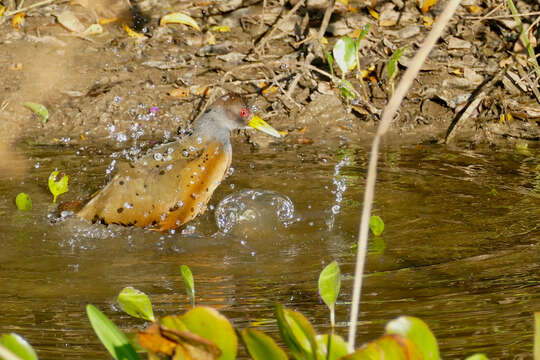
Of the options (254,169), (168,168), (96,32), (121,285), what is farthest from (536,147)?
(96,32)

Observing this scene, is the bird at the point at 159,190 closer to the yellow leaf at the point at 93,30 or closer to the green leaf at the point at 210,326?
the green leaf at the point at 210,326

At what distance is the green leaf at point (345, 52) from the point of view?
18.8 feet

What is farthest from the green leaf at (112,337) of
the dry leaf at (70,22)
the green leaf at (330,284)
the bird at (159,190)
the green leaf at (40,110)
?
the dry leaf at (70,22)

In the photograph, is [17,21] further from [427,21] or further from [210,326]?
[210,326]

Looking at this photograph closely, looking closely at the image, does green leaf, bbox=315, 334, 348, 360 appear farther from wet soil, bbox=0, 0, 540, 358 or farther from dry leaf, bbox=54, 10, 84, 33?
dry leaf, bbox=54, 10, 84, 33

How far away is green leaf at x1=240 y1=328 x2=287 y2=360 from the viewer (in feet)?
6.45

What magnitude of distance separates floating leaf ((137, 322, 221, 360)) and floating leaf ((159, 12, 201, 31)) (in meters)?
6.21

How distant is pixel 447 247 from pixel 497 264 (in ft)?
1.30

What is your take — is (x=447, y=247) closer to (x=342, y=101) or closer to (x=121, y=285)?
(x=121, y=285)

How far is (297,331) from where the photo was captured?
6.57ft

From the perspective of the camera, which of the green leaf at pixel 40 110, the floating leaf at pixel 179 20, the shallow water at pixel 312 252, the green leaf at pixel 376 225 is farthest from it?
the floating leaf at pixel 179 20

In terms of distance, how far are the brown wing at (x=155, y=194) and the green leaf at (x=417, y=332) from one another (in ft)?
10.1

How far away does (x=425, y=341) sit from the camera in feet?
6.30

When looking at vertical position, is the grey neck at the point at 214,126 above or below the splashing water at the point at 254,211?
above
